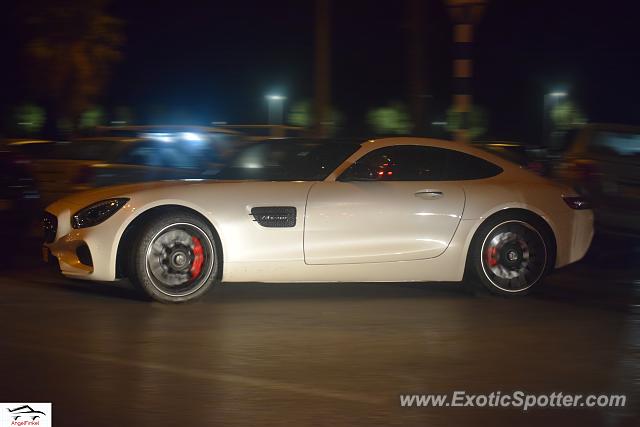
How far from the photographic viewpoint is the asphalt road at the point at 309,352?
Result: 5941 millimetres

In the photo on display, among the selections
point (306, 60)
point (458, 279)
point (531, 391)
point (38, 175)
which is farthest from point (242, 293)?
point (306, 60)

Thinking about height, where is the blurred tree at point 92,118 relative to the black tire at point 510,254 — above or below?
above

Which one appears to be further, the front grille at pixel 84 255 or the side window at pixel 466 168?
the side window at pixel 466 168

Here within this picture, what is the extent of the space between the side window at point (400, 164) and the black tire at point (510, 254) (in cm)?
68

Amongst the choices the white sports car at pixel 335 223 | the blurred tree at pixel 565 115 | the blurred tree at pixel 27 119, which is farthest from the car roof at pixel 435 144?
the blurred tree at pixel 565 115

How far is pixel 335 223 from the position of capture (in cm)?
952

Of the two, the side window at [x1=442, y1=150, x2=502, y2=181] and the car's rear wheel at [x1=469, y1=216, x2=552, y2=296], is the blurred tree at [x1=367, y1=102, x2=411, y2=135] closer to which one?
the side window at [x1=442, y1=150, x2=502, y2=181]

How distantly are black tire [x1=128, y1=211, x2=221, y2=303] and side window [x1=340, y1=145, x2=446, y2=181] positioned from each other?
1383 mm

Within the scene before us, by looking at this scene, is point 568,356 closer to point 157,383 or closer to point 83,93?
point 157,383

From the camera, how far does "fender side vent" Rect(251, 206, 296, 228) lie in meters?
9.39

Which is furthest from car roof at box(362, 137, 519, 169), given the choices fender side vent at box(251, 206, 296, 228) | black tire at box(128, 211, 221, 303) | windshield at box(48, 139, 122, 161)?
windshield at box(48, 139, 122, 161)

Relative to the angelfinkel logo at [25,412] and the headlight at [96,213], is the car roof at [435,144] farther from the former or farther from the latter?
the angelfinkel logo at [25,412]

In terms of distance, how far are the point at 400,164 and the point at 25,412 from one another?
16.3ft

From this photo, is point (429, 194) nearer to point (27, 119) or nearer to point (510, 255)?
point (510, 255)
